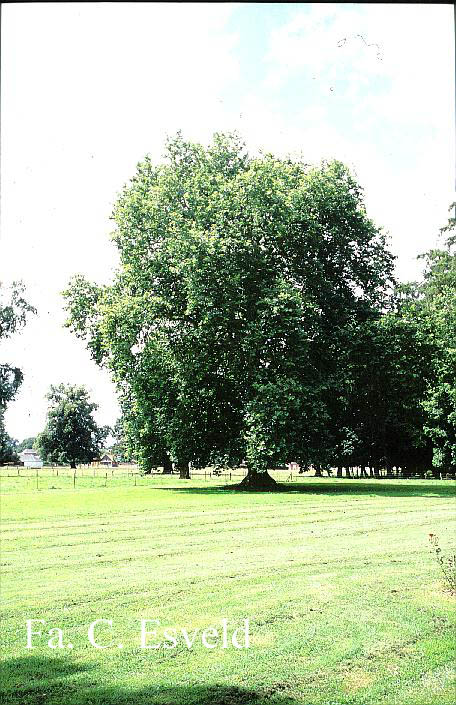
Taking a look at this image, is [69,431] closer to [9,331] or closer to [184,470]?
[9,331]

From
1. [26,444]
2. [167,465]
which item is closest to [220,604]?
[26,444]

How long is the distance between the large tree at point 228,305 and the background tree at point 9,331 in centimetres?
646

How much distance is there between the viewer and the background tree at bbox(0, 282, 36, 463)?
3.84 metres

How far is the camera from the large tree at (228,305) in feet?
36.4

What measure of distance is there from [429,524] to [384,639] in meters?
4.39

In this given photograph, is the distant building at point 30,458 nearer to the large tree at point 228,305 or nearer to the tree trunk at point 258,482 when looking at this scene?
the large tree at point 228,305

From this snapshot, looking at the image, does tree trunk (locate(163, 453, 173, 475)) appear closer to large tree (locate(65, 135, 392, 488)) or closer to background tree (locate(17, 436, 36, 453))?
large tree (locate(65, 135, 392, 488))

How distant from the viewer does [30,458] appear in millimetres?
4391

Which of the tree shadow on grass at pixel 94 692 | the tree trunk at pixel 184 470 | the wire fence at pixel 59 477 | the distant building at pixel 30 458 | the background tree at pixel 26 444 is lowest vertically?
the tree shadow on grass at pixel 94 692

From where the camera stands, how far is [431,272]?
695 inches

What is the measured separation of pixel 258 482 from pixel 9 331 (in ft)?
29.7

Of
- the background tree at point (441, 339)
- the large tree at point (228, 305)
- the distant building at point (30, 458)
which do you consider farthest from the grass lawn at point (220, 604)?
the background tree at point (441, 339)

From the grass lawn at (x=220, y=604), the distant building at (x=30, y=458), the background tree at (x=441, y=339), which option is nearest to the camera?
the grass lawn at (x=220, y=604)

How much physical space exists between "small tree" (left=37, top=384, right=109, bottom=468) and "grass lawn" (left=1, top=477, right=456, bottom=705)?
0.51 meters
